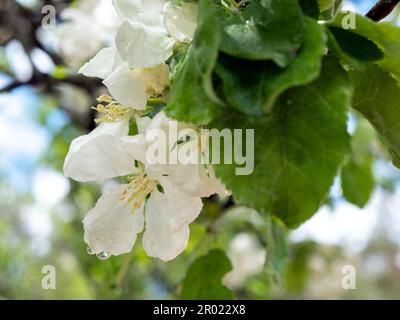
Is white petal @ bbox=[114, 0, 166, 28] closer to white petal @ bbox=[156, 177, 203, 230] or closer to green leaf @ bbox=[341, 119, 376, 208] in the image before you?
white petal @ bbox=[156, 177, 203, 230]

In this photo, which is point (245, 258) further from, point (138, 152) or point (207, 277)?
point (138, 152)

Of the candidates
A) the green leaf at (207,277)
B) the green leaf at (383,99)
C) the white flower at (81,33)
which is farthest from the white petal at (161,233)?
the white flower at (81,33)

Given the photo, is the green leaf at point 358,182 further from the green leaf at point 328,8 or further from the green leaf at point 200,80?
the green leaf at point 200,80

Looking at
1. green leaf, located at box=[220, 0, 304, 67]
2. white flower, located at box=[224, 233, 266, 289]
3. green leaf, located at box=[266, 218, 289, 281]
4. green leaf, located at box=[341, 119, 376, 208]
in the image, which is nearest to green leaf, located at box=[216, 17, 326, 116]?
green leaf, located at box=[220, 0, 304, 67]

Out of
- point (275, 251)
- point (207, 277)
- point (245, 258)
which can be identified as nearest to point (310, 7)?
point (207, 277)
